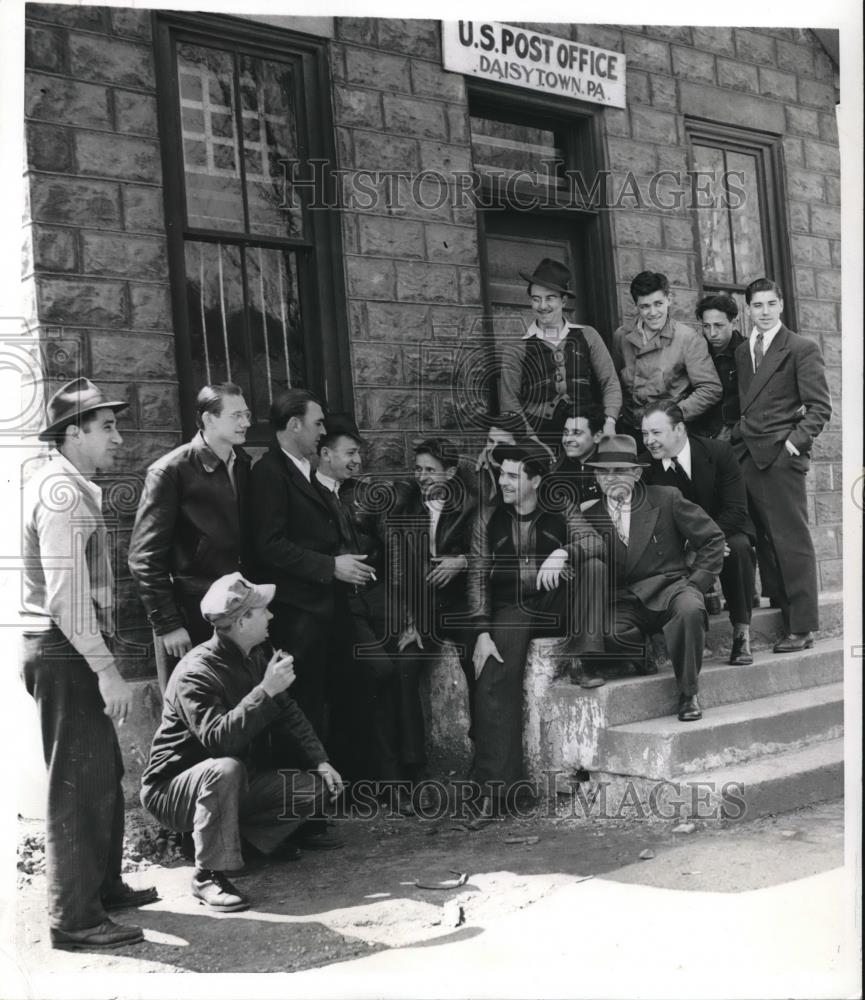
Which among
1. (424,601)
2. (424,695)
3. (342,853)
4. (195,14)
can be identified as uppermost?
(195,14)

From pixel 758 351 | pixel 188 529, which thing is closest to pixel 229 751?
→ pixel 188 529

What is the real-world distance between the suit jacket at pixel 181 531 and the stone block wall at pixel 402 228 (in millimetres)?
1491

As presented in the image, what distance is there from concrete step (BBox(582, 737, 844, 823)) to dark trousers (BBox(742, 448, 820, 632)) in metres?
1.21

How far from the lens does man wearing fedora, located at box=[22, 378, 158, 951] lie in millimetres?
4559

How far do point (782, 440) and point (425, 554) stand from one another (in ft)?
7.69

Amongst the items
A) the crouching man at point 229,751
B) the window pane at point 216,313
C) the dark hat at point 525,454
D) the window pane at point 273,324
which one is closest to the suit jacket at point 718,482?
the dark hat at point 525,454

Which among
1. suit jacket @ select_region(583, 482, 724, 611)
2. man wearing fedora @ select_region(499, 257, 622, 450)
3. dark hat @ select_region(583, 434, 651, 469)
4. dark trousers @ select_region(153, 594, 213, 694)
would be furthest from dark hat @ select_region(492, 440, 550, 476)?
dark trousers @ select_region(153, 594, 213, 694)

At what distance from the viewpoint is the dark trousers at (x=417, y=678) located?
6.32m

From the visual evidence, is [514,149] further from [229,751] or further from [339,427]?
[229,751]

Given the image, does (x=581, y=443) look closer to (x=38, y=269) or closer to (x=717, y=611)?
(x=717, y=611)

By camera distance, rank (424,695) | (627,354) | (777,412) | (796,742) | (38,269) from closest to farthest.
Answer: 1. (38,269)
2. (796,742)
3. (424,695)
4. (777,412)
5. (627,354)

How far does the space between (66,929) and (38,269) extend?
2996mm

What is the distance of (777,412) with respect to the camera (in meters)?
7.16

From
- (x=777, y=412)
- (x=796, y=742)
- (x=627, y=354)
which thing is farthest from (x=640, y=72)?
(x=796, y=742)
